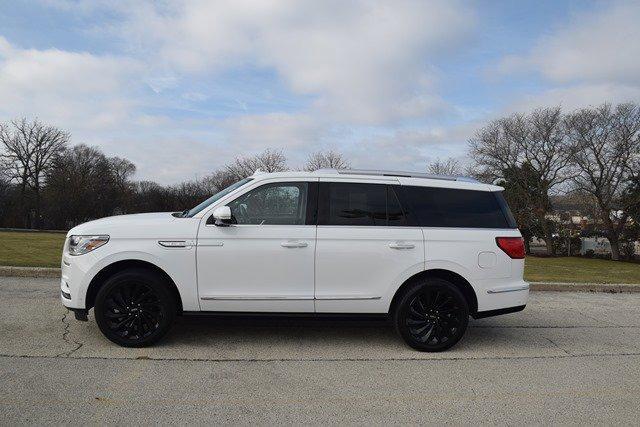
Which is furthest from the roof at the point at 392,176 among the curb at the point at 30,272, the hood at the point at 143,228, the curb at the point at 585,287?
the curb at the point at 30,272

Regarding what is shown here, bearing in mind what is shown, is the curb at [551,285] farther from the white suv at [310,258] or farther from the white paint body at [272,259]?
the white paint body at [272,259]

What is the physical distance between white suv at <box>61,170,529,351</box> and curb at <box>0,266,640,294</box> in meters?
4.24

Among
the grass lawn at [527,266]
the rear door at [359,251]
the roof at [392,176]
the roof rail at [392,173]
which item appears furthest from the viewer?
the grass lawn at [527,266]

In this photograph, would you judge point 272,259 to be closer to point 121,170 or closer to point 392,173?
point 392,173

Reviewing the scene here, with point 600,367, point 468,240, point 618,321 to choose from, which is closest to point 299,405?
point 468,240

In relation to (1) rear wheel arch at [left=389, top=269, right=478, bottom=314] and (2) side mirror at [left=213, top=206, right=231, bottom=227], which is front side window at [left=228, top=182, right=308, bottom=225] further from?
(1) rear wheel arch at [left=389, top=269, right=478, bottom=314]

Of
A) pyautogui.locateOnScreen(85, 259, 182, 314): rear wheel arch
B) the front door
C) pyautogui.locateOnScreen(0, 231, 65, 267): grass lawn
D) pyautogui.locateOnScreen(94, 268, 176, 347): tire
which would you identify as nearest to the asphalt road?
pyautogui.locateOnScreen(94, 268, 176, 347): tire

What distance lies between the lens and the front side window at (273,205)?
16.9 ft

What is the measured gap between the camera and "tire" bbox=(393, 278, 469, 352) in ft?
17.2

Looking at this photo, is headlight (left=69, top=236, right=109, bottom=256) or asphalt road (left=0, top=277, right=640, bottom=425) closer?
asphalt road (left=0, top=277, right=640, bottom=425)

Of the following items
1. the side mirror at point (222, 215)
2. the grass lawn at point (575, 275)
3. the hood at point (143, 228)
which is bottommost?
the grass lawn at point (575, 275)

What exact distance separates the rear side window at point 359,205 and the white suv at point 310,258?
1 centimetres

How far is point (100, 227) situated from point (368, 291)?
9.18 feet

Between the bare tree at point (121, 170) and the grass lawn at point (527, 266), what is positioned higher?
the bare tree at point (121, 170)
